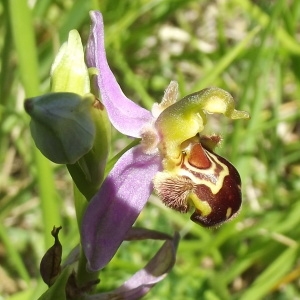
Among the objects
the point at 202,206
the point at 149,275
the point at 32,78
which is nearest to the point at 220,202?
the point at 202,206

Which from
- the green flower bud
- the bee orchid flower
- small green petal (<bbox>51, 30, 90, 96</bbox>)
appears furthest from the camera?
the bee orchid flower

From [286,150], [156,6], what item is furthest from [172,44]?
[286,150]

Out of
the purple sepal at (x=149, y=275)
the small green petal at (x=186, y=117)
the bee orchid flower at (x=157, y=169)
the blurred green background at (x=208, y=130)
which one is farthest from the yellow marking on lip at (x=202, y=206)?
the blurred green background at (x=208, y=130)

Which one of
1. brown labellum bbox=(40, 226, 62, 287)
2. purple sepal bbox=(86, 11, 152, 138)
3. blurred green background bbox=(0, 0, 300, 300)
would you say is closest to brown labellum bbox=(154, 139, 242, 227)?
purple sepal bbox=(86, 11, 152, 138)

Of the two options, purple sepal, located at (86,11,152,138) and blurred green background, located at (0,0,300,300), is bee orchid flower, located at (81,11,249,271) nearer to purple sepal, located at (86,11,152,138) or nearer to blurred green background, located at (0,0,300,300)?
purple sepal, located at (86,11,152,138)

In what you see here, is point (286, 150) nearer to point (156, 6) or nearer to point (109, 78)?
point (156, 6)
